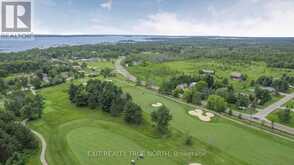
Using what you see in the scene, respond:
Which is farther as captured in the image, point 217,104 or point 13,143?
point 217,104

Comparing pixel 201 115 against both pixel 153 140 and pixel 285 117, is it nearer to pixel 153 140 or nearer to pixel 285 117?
pixel 153 140

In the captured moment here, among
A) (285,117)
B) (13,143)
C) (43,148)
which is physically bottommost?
(43,148)

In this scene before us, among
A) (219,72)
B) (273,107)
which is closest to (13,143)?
(273,107)

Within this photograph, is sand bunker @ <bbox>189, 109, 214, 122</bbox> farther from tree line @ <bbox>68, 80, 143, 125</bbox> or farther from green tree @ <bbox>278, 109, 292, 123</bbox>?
green tree @ <bbox>278, 109, 292, 123</bbox>

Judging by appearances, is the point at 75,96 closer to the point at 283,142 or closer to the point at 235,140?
the point at 235,140

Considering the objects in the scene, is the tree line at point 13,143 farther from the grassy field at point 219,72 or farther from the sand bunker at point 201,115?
the grassy field at point 219,72

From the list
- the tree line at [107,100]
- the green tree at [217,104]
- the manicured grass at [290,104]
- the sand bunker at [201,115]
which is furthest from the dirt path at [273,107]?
the tree line at [107,100]

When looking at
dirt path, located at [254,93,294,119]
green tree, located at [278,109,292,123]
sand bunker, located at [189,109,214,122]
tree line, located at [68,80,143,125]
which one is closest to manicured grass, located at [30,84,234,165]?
tree line, located at [68,80,143,125]

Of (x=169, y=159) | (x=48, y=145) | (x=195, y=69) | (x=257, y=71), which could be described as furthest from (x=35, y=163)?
(x=257, y=71)
